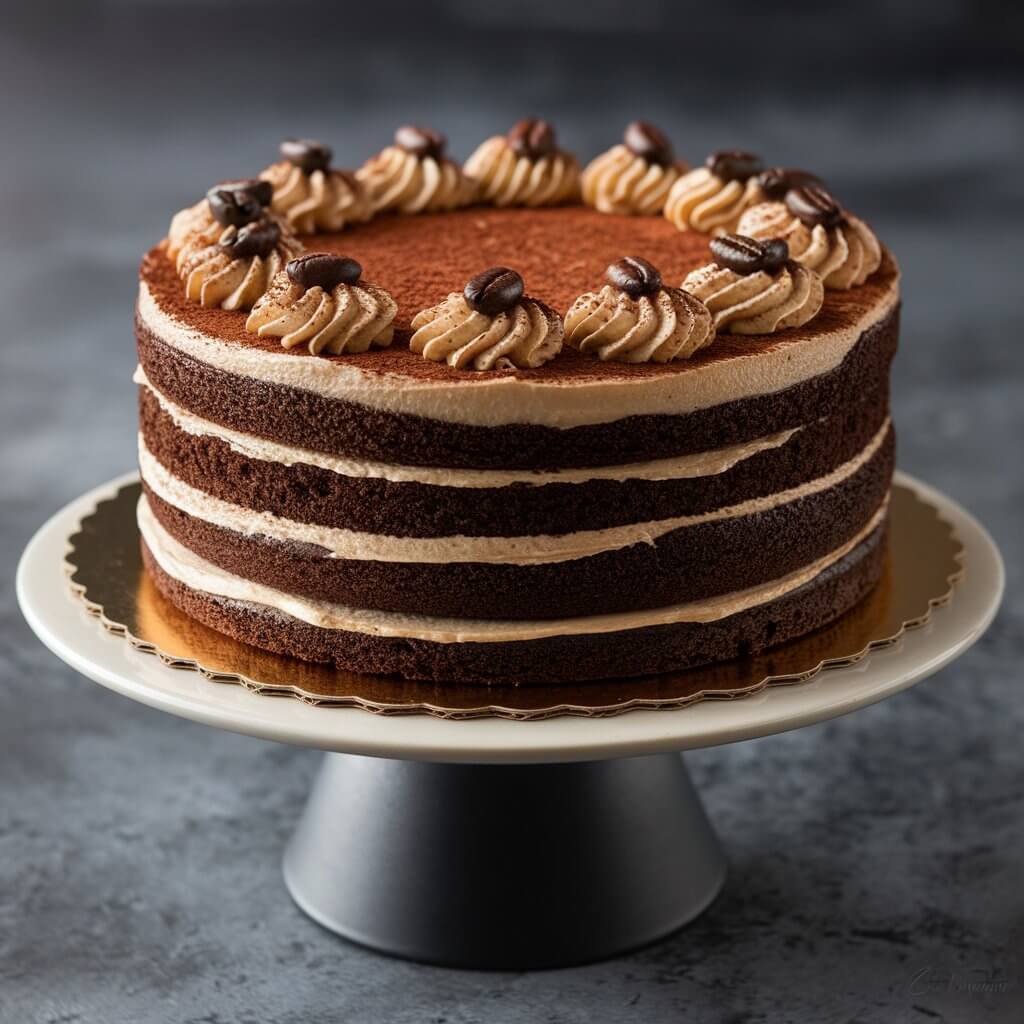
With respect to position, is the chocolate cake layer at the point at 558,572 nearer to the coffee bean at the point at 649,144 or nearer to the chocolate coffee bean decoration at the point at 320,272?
the chocolate coffee bean decoration at the point at 320,272

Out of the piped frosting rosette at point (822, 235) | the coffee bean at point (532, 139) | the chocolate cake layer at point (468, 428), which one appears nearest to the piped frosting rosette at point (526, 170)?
the coffee bean at point (532, 139)

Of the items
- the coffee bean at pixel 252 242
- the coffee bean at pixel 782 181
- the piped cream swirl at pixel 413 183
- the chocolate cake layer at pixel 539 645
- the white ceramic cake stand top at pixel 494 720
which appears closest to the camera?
the white ceramic cake stand top at pixel 494 720

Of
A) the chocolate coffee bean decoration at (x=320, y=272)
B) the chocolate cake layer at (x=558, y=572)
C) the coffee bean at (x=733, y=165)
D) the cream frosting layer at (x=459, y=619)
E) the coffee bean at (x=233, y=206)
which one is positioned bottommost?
the cream frosting layer at (x=459, y=619)

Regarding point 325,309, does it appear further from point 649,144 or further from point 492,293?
point 649,144

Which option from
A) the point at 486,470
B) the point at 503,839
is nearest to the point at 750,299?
the point at 486,470

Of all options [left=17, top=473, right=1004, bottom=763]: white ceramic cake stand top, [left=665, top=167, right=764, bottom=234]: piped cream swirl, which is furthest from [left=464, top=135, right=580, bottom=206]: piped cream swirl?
[left=17, top=473, right=1004, bottom=763]: white ceramic cake stand top

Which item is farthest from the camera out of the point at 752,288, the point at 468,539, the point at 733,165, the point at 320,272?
the point at 733,165

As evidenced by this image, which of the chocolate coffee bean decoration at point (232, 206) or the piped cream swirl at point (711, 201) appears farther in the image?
the piped cream swirl at point (711, 201)

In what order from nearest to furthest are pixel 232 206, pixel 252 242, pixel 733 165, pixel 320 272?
pixel 320 272
pixel 252 242
pixel 232 206
pixel 733 165
